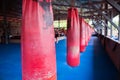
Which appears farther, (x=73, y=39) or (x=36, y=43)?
(x=73, y=39)

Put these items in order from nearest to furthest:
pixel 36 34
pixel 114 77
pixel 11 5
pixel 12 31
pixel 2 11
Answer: pixel 36 34 < pixel 114 77 < pixel 2 11 < pixel 11 5 < pixel 12 31

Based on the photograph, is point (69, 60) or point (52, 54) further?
point (69, 60)

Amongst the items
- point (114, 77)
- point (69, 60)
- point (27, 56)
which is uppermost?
point (27, 56)

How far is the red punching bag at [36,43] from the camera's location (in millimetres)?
1598

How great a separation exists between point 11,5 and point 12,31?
3.19 meters

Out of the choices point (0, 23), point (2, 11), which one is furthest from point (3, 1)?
point (0, 23)

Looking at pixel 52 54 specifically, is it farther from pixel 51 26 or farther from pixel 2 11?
pixel 2 11

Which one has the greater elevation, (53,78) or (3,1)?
(3,1)

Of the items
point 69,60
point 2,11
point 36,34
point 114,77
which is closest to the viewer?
point 36,34

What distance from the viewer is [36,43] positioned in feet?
5.27

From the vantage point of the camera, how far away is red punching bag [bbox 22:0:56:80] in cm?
160

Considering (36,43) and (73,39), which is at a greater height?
(36,43)

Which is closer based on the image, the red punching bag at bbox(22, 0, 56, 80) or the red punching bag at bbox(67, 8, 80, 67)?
the red punching bag at bbox(22, 0, 56, 80)

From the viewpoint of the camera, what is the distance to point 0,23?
16969 millimetres
